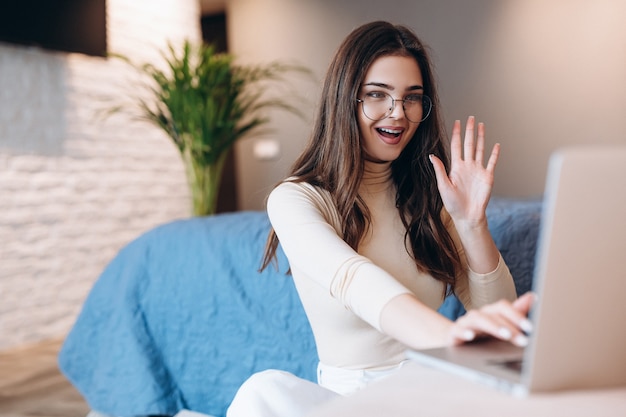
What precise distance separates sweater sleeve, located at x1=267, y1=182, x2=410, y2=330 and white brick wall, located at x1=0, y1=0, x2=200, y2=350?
2.62 meters

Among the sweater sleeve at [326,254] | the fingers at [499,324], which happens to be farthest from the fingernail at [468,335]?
the sweater sleeve at [326,254]

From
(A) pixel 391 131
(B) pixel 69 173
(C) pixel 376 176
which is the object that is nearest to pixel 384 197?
(C) pixel 376 176

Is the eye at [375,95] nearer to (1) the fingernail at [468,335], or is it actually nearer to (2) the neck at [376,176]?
(2) the neck at [376,176]

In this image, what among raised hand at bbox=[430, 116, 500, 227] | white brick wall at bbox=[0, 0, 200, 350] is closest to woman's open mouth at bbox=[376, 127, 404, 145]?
raised hand at bbox=[430, 116, 500, 227]

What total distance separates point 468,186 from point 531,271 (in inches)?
22.6

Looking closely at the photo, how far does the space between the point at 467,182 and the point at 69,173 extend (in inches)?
116

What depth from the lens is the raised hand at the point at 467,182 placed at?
4.09 ft

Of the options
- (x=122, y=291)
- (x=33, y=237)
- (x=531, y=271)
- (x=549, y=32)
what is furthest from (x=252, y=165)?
(x=531, y=271)

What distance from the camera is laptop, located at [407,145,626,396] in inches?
21.5

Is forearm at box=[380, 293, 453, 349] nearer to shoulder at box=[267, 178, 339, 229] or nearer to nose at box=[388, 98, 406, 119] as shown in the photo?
shoulder at box=[267, 178, 339, 229]

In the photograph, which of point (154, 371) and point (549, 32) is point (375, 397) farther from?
point (549, 32)

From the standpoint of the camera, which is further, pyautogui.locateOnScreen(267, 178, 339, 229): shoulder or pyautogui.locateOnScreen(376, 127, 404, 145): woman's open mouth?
pyautogui.locateOnScreen(376, 127, 404, 145): woman's open mouth

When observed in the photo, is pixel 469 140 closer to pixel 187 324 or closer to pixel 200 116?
pixel 187 324

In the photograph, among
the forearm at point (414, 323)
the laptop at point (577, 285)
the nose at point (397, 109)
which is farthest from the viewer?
the nose at point (397, 109)
